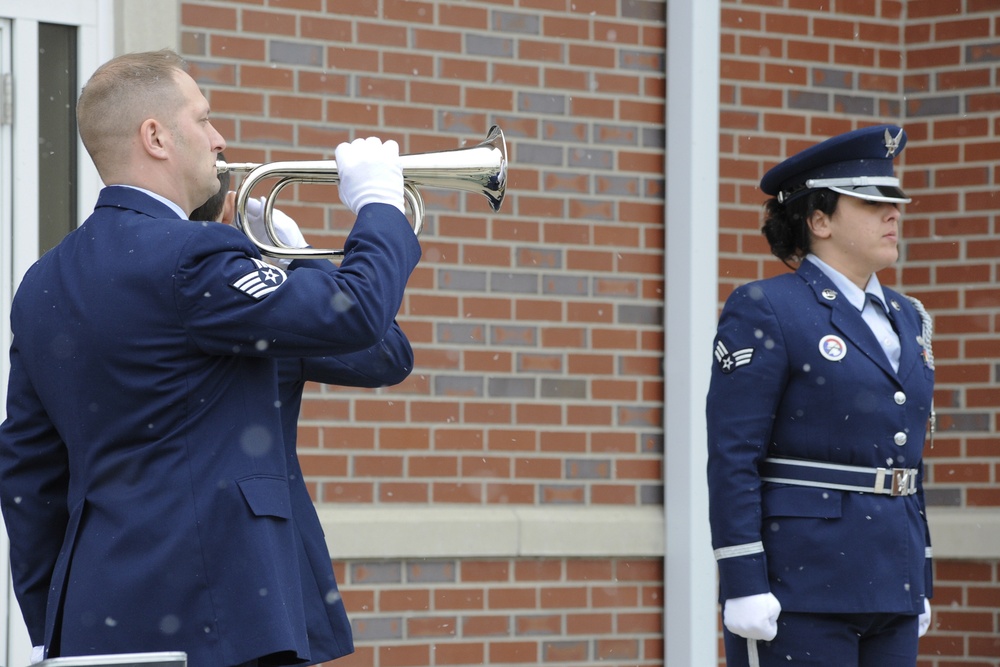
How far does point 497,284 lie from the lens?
4.98 meters

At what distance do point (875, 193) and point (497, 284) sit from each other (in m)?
1.62

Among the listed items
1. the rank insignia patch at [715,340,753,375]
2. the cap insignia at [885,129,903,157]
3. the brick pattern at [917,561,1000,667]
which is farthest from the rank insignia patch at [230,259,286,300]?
the brick pattern at [917,561,1000,667]

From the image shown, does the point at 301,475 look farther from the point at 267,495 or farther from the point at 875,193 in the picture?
the point at 875,193

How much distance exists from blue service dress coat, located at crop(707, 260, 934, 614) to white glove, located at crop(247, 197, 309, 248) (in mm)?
1089

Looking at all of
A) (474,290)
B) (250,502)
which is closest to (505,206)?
(474,290)

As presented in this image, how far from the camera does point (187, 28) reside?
14.9 feet

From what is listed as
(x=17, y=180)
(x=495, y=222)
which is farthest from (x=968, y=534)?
(x=17, y=180)

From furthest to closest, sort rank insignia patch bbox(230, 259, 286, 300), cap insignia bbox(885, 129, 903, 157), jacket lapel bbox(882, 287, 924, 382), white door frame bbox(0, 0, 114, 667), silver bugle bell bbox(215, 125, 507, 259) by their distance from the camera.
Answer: white door frame bbox(0, 0, 114, 667)
cap insignia bbox(885, 129, 903, 157)
jacket lapel bbox(882, 287, 924, 382)
silver bugle bell bbox(215, 125, 507, 259)
rank insignia patch bbox(230, 259, 286, 300)

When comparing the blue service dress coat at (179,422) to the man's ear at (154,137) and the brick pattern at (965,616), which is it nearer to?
the man's ear at (154,137)

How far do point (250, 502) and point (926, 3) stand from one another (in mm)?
4131

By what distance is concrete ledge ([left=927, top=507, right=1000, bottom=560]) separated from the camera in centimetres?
534

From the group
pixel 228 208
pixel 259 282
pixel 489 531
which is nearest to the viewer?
pixel 259 282

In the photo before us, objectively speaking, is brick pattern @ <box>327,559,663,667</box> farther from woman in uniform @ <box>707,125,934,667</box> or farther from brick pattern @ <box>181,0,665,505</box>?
woman in uniform @ <box>707,125,934,667</box>

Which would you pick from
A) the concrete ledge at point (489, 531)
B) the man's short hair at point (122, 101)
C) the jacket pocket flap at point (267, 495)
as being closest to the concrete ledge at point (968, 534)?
the concrete ledge at point (489, 531)
